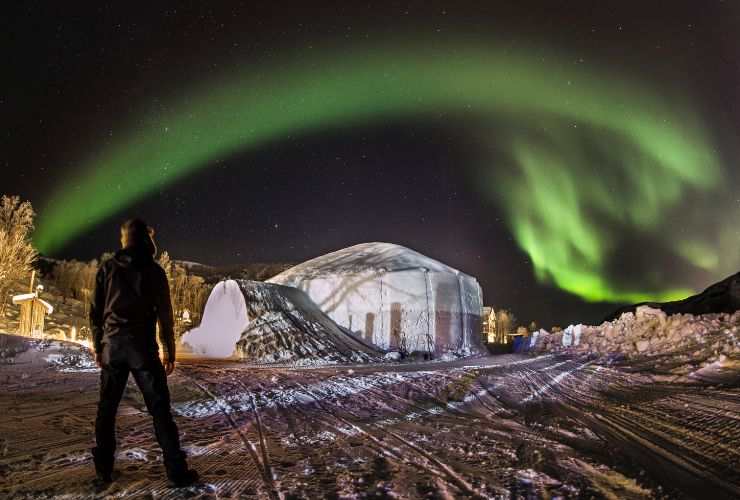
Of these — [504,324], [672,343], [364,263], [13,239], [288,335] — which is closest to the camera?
[672,343]

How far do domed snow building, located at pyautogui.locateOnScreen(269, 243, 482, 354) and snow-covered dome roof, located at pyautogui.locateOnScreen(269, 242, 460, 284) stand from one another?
0.05 metres

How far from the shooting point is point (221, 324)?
18812 millimetres

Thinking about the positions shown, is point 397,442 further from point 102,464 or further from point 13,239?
point 13,239

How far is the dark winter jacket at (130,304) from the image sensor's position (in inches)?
120

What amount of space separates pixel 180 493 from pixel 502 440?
2653 mm

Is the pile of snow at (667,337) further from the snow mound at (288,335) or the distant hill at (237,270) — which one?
the distant hill at (237,270)

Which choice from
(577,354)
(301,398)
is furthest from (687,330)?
(301,398)

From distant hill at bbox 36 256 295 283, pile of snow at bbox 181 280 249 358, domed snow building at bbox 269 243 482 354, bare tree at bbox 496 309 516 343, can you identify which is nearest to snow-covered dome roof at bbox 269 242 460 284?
domed snow building at bbox 269 243 482 354

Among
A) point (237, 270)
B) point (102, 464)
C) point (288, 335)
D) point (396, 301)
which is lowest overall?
point (102, 464)

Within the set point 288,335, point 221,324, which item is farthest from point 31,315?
point 288,335

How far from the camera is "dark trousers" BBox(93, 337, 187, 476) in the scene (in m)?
2.97

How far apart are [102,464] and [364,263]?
2160cm

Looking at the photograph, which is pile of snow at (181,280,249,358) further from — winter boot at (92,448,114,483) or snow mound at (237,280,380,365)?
winter boot at (92,448,114,483)

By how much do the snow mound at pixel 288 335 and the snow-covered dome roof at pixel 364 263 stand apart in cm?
308
